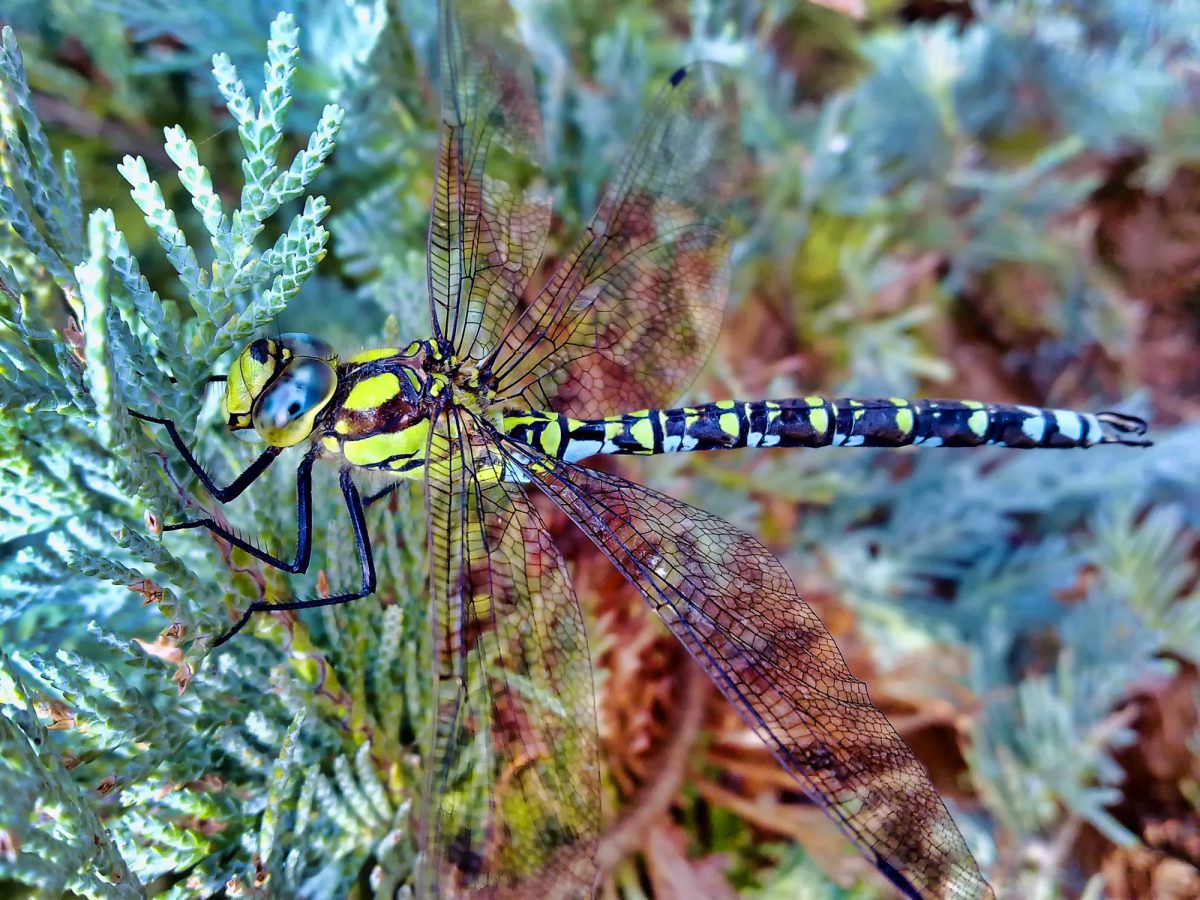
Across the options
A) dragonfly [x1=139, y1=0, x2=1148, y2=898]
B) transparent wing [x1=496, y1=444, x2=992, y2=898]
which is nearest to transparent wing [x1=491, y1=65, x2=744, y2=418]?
dragonfly [x1=139, y1=0, x2=1148, y2=898]

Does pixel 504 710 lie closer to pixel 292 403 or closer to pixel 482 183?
pixel 292 403

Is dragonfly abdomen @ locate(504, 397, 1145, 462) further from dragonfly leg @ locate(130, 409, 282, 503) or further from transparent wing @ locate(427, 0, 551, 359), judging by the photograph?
dragonfly leg @ locate(130, 409, 282, 503)

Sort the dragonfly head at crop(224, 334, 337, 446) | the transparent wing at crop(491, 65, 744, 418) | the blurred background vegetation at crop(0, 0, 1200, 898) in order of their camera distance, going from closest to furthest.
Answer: the blurred background vegetation at crop(0, 0, 1200, 898)
the dragonfly head at crop(224, 334, 337, 446)
the transparent wing at crop(491, 65, 744, 418)

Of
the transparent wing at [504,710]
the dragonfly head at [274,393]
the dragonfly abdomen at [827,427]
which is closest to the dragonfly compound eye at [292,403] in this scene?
the dragonfly head at [274,393]

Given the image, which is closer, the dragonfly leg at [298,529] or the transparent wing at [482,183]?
the dragonfly leg at [298,529]

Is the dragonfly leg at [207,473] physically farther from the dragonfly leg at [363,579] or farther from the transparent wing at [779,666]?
the transparent wing at [779,666]

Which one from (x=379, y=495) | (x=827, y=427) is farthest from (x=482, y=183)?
(x=827, y=427)

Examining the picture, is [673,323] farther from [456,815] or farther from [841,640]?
[456,815]
